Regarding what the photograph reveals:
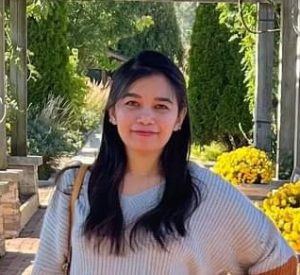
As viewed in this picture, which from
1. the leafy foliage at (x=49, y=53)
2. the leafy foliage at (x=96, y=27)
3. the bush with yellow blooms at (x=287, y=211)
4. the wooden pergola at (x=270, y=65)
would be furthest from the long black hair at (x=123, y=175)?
the leafy foliage at (x=96, y=27)

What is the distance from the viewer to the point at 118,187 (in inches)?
70.3

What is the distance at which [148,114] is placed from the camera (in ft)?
5.72

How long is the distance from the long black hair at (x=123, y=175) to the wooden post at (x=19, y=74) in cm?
635

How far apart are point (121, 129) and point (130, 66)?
14cm

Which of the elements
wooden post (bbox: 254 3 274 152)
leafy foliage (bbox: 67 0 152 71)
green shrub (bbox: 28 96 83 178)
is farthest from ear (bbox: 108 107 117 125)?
leafy foliage (bbox: 67 0 152 71)

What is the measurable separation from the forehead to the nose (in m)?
0.04

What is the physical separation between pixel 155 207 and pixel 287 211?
2.88 m

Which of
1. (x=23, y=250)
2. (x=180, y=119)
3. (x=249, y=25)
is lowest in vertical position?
(x=23, y=250)

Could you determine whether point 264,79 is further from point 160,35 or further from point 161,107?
point 160,35

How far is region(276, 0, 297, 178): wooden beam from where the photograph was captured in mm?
7883

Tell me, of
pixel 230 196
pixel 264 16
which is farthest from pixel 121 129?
pixel 264 16

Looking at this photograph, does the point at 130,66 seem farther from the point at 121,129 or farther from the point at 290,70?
the point at 290,70

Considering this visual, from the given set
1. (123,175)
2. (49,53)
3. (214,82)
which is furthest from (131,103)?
(214,82)

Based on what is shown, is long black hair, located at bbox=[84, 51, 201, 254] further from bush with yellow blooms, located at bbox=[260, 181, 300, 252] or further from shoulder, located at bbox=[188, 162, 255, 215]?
bush with yellow blooms, located at bbox=[260, 181, 300, 252]
